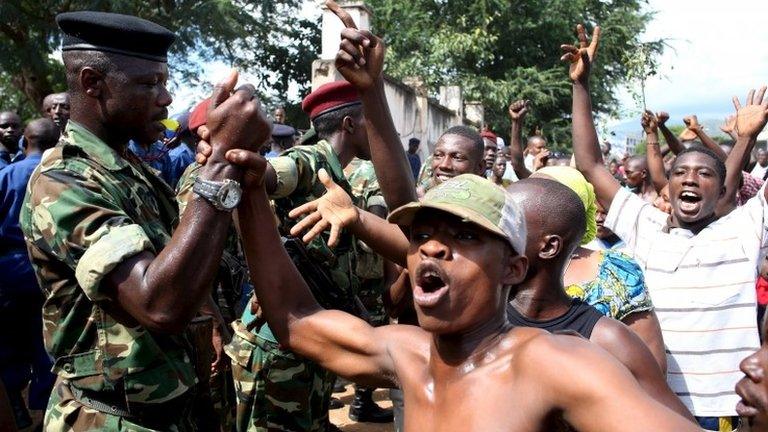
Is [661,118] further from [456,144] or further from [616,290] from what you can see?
[616,290]

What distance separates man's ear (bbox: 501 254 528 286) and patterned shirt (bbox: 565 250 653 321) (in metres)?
0.94

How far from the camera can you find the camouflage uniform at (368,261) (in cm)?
412

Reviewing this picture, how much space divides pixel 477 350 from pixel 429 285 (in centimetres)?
22

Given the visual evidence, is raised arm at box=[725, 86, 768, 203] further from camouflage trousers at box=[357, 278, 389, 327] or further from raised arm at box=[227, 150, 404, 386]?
raised arm at box=[227, 150, 404, 386]

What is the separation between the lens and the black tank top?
257cm

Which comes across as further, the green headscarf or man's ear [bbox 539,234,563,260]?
the green headscarf

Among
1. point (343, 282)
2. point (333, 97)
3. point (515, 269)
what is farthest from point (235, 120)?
point (333, 97)

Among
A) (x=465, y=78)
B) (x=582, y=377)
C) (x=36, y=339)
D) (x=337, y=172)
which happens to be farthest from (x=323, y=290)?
(x=465, y=78)

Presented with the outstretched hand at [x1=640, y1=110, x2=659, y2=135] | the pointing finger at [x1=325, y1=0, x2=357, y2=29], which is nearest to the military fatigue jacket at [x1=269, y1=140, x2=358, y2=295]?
the pointing finger at [x1=325, y1=0, x2=357, y2=29]

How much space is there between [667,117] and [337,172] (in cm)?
384

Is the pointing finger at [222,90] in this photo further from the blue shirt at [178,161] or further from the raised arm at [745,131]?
the blue shirt at [178,161]

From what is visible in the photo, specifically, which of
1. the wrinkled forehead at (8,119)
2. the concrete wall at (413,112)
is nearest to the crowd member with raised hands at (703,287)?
the wrinkled forehead at (8,119)

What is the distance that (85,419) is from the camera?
247 cm

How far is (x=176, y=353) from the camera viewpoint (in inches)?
101
